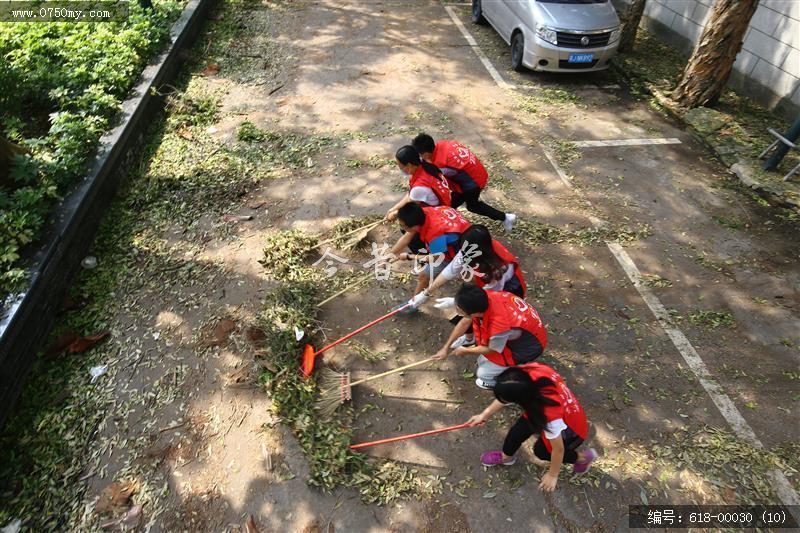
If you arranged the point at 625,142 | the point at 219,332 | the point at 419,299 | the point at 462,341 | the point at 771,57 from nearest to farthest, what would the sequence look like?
the point at 462,341 < the point at 419,299 < the point at 219,332 < the point at 625,142 < the point at 771,57

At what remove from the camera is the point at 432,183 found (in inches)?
195

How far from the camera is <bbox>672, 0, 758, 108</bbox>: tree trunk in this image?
7.27m

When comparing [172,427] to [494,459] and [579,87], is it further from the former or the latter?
[579,87]

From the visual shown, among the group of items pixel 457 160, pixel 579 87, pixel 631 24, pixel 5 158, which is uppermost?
pixel 631 24

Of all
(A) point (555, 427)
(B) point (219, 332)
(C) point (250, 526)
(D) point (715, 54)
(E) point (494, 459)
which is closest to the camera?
(A) point (555, 427)

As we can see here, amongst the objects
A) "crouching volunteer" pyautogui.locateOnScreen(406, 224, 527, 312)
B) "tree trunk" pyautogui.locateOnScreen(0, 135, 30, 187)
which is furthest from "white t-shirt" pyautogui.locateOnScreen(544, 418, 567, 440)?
"tree trunk" pyautogui.locateOnScreen(0, 135, 30, 187)

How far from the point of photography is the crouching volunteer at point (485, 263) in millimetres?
4113

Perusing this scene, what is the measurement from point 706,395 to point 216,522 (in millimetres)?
4436

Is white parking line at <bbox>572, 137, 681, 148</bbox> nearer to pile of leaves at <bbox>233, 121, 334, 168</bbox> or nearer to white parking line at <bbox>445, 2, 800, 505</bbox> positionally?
white parking line at <bbox>445, 2, 800, 505</bbox>

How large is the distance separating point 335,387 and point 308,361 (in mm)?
396

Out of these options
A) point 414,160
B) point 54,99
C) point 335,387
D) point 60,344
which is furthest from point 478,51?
point 60,344

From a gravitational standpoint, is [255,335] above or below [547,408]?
below

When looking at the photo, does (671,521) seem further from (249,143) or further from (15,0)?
(15,0)

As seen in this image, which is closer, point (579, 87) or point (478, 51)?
point (579, 87)
